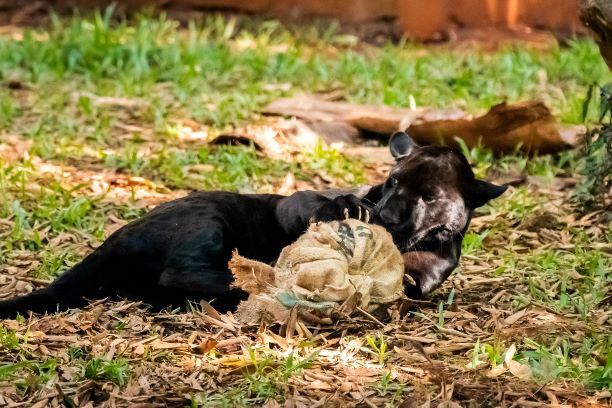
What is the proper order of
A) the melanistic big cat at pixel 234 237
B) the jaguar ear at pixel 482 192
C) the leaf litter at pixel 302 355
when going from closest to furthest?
the leaf litter at pixel 302 355
the melanistic big cat at pixel 234 237
the jaguar ear at pixel 482 192

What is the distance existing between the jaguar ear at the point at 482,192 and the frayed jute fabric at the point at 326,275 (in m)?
0.67

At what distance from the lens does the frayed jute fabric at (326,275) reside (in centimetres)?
459

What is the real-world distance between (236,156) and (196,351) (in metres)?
3.20

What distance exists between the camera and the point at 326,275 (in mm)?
4555

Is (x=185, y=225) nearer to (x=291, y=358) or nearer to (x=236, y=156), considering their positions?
(x=291, y=358)

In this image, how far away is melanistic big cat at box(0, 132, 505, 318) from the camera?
5.02 m

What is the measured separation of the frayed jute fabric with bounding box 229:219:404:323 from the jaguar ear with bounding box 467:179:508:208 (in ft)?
2.21

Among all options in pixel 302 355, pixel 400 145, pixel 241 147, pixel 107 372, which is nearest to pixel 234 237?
pixel 400 145

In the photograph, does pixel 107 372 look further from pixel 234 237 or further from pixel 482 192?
pixel 482 192

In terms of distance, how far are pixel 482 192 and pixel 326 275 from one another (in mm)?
1153

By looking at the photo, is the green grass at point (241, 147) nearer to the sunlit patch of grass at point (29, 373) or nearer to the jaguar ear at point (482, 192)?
the sunlit patch of grass at point (29, 373)

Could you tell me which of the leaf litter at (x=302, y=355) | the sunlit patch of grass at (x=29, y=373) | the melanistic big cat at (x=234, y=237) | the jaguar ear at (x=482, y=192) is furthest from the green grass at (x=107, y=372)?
the jaguar ear at (x=482, y=192)

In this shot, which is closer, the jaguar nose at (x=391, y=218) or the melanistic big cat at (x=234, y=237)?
the melanistic big cat at (x=234, y=237)

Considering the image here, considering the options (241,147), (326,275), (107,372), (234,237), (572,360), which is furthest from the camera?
(241,147)
